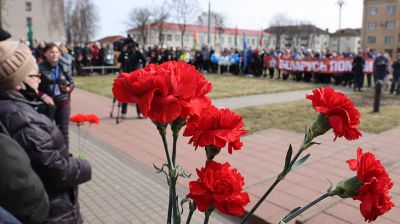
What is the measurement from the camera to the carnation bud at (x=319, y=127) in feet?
3.12

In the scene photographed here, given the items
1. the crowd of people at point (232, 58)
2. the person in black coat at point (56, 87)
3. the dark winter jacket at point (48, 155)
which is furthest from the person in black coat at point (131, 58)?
the crowd of people at point (232, 58)

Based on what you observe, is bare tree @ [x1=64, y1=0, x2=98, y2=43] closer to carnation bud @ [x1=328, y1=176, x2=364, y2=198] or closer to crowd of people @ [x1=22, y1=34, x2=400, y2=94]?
crowd of people @ [x1=22, y1=34, x2=400, y2=94]

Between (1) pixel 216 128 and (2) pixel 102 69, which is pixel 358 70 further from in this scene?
(1) pixel 216 128

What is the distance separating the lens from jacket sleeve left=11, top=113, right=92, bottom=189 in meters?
2.29

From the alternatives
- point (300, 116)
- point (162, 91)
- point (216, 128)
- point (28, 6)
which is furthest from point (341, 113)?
point (28, 6)

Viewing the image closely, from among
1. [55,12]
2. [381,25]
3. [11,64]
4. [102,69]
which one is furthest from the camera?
[381,25]

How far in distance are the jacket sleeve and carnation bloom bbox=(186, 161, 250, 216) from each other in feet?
5.48

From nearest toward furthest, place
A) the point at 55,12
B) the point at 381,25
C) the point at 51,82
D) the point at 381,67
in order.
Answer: the point at 51,82
the point at 381,67
the point at 55,12
the point at 381,25

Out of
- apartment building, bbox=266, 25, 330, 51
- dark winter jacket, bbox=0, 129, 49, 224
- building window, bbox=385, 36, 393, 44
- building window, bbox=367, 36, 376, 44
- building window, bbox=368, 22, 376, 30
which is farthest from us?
apartment building, bbox=266, 25, 330, 51

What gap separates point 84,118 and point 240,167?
7.96 feet

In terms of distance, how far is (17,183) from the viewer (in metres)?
1.76

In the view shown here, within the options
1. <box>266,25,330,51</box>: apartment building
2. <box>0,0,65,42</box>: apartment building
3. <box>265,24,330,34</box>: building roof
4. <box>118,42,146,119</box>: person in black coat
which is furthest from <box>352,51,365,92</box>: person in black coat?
<box>265,24,330,34</box>: building roof

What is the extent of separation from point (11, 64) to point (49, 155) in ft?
2.45

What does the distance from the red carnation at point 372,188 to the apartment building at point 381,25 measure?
8203cm
